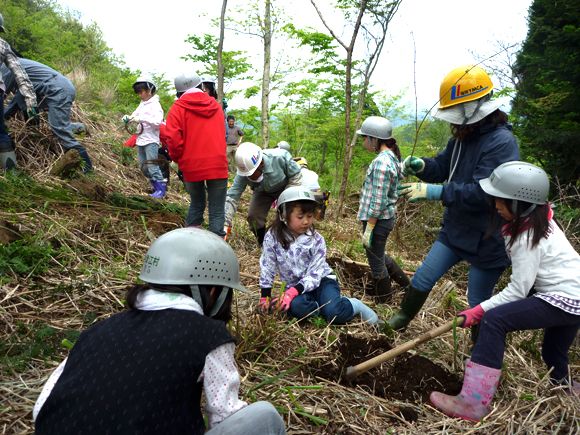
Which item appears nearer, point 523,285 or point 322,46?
point 523,285

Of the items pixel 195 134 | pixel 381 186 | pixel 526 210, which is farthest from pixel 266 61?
pixel 526 210

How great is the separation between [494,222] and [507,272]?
286 cm

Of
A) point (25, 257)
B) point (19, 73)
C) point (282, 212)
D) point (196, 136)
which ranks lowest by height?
point (25, 257)

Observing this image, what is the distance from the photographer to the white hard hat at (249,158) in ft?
14.7

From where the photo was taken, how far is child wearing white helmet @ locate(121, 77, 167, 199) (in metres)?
6.11

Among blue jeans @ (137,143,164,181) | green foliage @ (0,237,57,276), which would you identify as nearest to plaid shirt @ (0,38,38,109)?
blue jeans @ (137,143,164,181)

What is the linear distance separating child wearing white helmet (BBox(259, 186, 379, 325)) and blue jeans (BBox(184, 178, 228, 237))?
4.75ft

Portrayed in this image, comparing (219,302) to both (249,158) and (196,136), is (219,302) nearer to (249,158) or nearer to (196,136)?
(249,158)

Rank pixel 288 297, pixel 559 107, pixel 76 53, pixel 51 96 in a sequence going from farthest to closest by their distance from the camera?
pixel 76 53, pixel 559 107, pixel 51 96, pixel 288 297

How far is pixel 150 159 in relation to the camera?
6.27 meters

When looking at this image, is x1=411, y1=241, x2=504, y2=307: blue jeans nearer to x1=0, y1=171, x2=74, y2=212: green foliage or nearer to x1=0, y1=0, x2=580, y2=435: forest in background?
x1=0, y1=0, x2=580, y2=435: forest in background

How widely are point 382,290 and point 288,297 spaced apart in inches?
55.2

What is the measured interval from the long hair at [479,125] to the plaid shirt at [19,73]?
4.81 m

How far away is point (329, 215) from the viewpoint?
27.4ft
